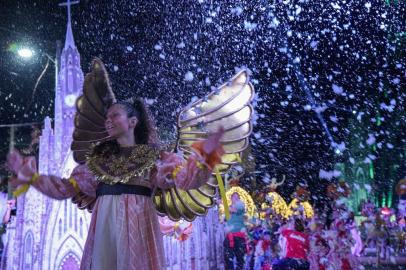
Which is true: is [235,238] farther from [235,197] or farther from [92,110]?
[92,110]

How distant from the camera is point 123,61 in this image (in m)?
8.03

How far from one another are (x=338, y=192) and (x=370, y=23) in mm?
8063

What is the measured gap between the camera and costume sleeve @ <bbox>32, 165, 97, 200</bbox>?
122 inches

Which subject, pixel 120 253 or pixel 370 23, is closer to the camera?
pixel 120 253

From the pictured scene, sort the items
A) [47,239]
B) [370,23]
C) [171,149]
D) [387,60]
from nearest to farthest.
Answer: [171,149]
[47,239]
[370,23]
[387,60]

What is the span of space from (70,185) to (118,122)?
19.7 inches

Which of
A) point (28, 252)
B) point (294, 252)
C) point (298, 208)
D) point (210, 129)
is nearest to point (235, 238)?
point (294, 252)

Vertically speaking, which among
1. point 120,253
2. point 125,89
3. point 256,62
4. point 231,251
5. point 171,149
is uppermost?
point 256,62

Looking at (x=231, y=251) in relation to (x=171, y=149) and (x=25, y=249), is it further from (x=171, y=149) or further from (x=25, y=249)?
(x=171, y=149)

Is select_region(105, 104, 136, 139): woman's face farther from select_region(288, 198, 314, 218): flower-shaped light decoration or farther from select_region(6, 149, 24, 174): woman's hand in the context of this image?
select_region(288, 198, 314, 218): flower-shaped light decoration

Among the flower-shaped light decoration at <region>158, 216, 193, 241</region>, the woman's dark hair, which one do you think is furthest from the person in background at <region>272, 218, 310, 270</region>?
the woman's dark hair

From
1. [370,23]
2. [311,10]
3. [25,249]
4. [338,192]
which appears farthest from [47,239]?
[338,192]

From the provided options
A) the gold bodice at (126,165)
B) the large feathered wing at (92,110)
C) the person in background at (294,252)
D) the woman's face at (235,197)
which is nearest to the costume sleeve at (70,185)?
the gold bodice at (126,165)

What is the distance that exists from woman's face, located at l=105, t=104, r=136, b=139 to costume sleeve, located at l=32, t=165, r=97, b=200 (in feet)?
0.95
